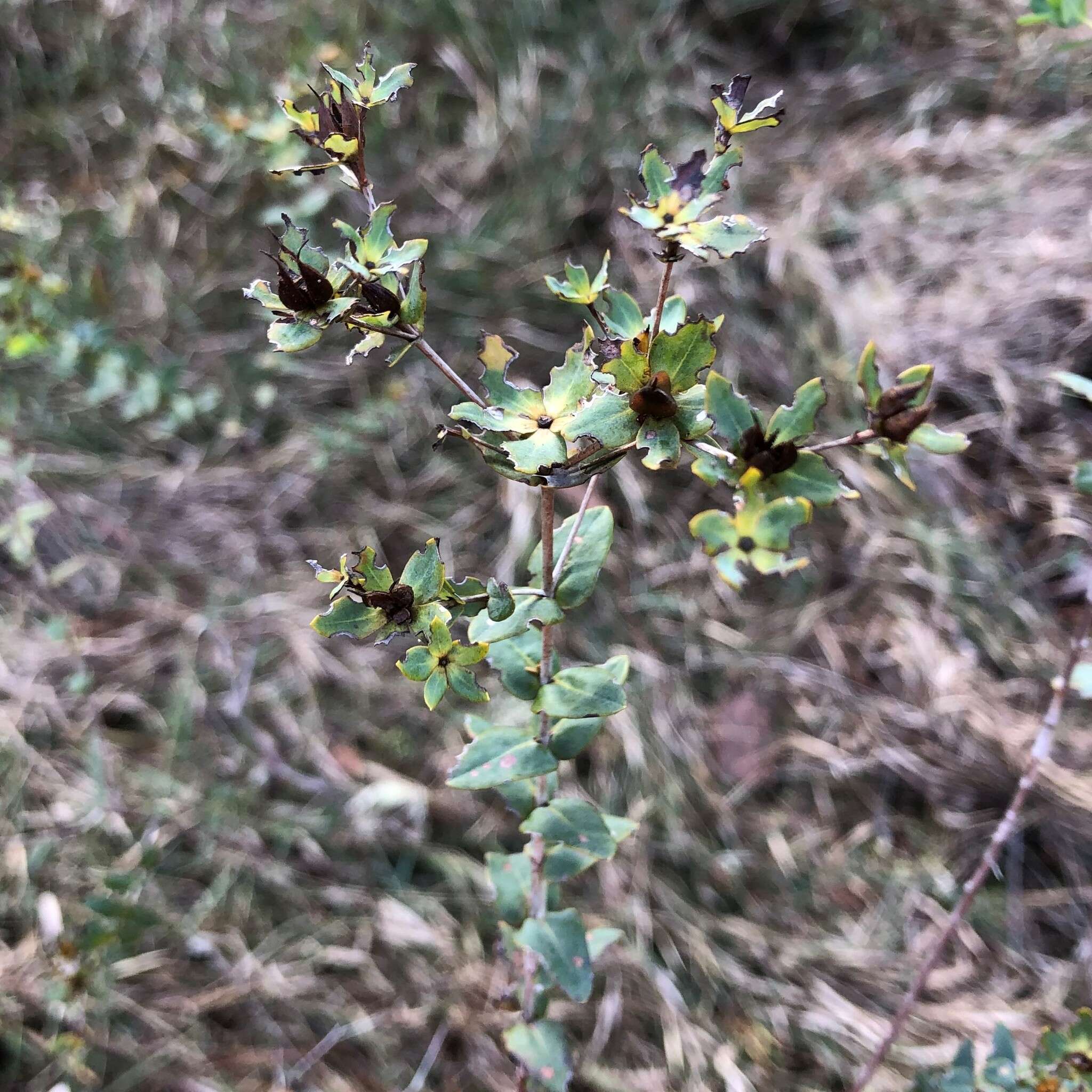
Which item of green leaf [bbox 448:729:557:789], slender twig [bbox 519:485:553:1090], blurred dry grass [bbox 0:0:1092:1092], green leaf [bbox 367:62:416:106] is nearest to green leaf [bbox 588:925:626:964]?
slender twig [bbox 519:485:553:1090]

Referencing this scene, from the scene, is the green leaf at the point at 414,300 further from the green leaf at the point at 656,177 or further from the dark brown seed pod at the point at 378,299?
the green leaf at the point at 656,177

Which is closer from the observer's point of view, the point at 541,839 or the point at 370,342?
the point at 370,342

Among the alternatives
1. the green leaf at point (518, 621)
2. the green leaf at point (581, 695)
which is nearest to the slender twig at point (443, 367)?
the green leaf at point (518, 621)

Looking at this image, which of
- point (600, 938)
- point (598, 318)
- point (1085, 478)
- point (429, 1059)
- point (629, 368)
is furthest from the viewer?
point (429, 1059)

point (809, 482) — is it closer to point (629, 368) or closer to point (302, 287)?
point (629, 368)

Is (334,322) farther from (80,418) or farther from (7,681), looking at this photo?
(80,418)

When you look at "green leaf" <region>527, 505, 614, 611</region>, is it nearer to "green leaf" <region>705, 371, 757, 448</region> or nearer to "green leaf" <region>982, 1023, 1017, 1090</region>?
"green leaf" <region>705, 371, 757, 448</region>

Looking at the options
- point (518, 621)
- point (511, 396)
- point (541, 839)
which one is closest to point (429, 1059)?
point (541, 839)
